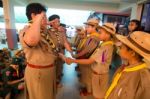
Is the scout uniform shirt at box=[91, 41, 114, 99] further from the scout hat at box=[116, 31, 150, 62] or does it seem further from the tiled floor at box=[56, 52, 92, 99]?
the scout hat at box=[116, 31, 150, 62]

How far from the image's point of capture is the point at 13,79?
2.41 m

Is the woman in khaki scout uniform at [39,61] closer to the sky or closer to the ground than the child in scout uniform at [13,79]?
closer to the sky

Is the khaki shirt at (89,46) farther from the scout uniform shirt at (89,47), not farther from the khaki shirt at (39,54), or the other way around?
the khaki shirt at (39,54)

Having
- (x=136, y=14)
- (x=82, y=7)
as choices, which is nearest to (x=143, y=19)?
(x=136, y=14)

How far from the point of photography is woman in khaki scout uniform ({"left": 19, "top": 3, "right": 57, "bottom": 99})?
4.42 feet

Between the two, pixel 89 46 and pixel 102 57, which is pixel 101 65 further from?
pixel 89 46

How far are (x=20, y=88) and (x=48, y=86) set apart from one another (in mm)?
1093

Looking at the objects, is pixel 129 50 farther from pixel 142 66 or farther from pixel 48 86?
pixel 48 86

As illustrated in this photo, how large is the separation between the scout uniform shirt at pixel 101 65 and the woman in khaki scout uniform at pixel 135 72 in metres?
0.84

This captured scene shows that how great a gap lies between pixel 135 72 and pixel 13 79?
2150 millimetres

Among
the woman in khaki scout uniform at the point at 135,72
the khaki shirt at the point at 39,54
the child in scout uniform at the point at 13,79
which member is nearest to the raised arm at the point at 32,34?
the khaki shirt at the point at 39,54

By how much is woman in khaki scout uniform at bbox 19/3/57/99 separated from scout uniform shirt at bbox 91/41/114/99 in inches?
24.4

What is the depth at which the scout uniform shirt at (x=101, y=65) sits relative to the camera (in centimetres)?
183

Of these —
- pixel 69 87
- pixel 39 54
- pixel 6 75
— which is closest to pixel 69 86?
pixel 69 87
